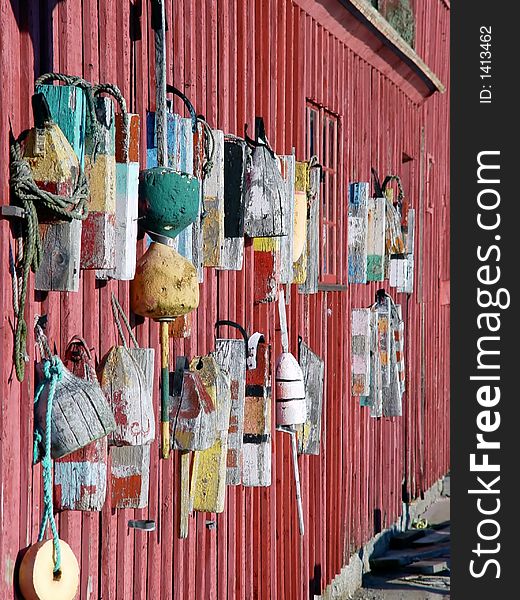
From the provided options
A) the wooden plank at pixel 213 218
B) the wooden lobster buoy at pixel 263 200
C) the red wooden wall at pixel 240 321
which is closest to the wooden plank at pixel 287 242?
the red wooden wall at pixel 240 321

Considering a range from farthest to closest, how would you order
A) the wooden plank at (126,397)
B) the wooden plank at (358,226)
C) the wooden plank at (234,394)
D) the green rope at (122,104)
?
the wooden plank at (358,226)
the wooden plank at (234,394)
the wooden plank at (126,397)
the green rope at (122,104)

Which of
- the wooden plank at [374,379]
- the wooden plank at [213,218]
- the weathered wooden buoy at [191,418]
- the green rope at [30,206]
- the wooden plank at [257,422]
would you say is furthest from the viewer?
the wooden plank at [374,379]

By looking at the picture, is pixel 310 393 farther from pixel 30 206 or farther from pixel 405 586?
pixel 30 206

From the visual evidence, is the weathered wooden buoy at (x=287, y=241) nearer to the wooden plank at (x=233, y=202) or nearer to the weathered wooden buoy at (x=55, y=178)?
the wooden plank at (x=233, y=202)

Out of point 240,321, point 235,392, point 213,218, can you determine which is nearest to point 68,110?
point 213,218

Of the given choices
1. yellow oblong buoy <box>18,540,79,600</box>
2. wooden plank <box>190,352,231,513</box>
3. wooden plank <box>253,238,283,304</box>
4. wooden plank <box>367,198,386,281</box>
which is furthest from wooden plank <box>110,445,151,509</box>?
wooden plank <box>367,198,386,281</box>

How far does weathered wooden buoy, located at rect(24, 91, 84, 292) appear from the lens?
13.7ft

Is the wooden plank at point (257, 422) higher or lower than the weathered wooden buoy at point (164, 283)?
lower

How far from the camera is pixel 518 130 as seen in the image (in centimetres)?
1077

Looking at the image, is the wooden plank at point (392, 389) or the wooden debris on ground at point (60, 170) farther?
the wooden plank at point (392, 389)

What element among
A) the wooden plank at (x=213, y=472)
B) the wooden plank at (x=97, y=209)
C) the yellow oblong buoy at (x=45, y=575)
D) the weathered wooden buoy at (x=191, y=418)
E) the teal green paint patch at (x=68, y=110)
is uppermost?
the teal green paint patch at (x=68, y=110)

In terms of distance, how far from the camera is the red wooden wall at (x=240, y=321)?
175 inches

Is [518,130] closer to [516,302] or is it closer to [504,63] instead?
[504,63]

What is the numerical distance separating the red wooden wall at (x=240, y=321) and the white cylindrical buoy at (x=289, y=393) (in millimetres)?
304
